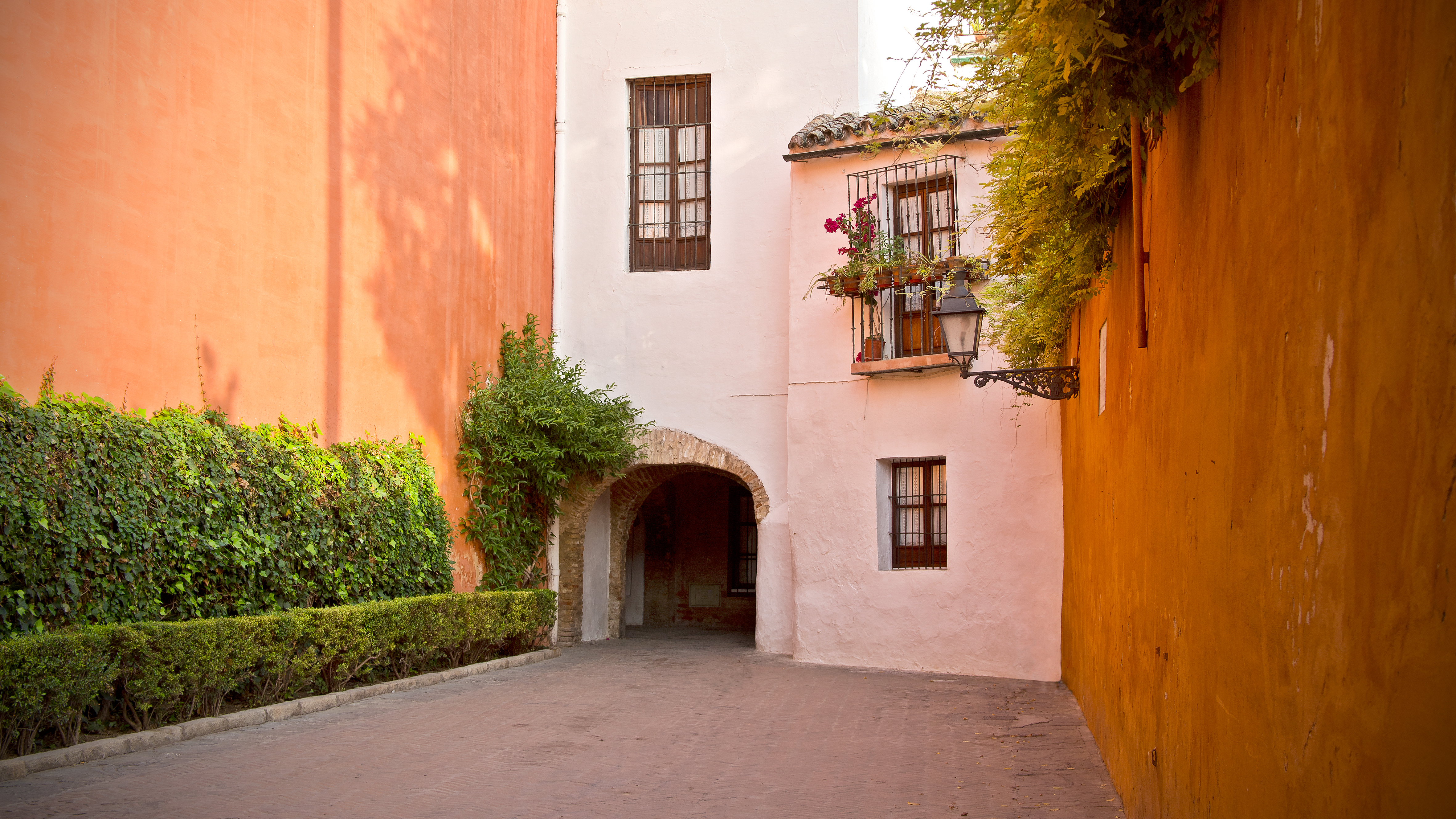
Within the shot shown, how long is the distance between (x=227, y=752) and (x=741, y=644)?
26.2ft

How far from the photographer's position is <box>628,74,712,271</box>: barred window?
45.1ft

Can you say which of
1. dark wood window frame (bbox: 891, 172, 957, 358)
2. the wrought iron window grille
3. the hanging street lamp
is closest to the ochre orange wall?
the wrought iron window grille

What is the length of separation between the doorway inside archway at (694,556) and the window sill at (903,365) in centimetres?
563

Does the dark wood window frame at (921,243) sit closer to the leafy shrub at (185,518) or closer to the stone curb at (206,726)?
the leafy shrub at (185,518)

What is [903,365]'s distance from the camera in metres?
11.4

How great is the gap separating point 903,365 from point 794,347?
1.49 metres

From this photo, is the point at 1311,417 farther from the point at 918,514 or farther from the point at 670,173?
the point at 670,173

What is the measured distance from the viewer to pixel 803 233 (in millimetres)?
12461

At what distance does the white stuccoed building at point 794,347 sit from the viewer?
1107 cm

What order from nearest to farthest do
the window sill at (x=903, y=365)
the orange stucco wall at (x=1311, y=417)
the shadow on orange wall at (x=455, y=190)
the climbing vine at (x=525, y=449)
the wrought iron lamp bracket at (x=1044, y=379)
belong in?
the orange stucco wall at (x=1311, y=417) < the wrought iron lamp bracket at (x=1044, y=379) < the shadow on orange wall at (x=455, y=190) < the window sill at (x=903, y=365) < the climbing vine at (x=525, y=449)

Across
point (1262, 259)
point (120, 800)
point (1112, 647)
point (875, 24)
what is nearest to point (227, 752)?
point (120, 800)

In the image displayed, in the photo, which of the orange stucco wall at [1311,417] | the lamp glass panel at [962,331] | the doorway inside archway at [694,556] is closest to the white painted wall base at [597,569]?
the doorway inside archway at [694,556]

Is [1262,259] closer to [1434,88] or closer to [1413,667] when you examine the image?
[1434,88]

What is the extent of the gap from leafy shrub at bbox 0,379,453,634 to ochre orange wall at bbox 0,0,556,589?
295mm
